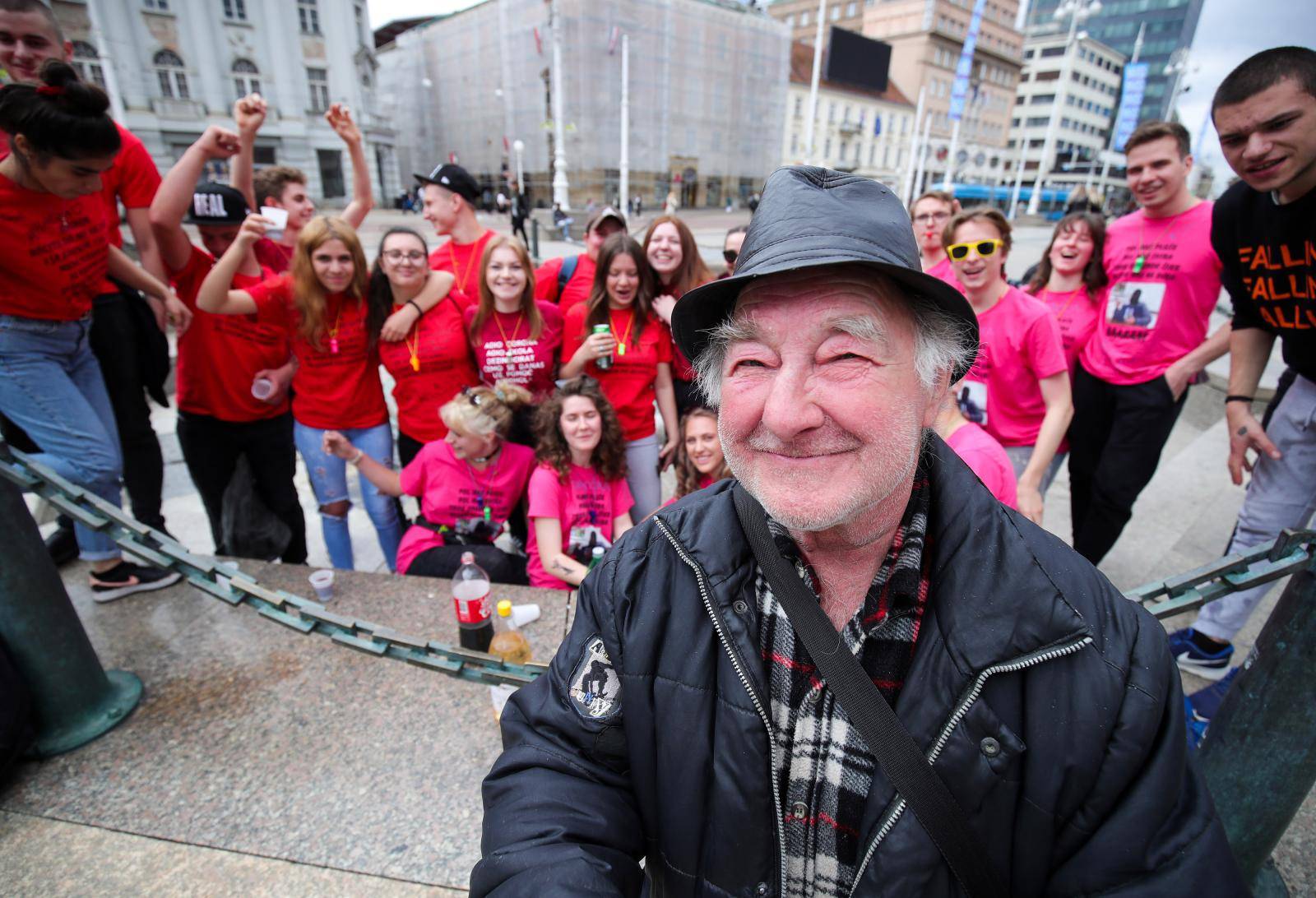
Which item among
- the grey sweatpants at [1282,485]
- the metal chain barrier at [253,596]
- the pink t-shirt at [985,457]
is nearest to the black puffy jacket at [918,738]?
the metal chain barrier at [253,596]

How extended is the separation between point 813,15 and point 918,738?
85639 mm

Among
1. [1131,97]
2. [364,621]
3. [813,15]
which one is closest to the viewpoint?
[364,621]

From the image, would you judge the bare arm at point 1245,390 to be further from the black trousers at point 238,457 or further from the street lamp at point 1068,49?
the street lamp at point 1068,49

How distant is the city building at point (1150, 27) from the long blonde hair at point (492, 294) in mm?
99518

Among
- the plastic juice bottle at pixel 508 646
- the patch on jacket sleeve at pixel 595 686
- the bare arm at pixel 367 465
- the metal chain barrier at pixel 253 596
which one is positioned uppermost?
the patch on jacket sleeve at pixel 595 686

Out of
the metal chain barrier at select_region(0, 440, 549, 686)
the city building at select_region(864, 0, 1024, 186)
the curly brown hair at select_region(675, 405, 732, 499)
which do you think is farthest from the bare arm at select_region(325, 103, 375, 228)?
the city building at select_region(864, 0, 1024, 186)

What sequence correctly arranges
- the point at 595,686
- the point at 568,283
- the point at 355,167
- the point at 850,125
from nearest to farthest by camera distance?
1. the point at 595,686
2. the point at 355,167
3. the point at 568,283
4. the point at 850,125

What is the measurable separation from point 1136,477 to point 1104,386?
509 mm

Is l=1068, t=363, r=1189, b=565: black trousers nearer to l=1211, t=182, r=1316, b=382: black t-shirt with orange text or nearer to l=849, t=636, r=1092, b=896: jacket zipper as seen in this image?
l=1211, t=182, r=1316, b=382: black t-shirt with orange text

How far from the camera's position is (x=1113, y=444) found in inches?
135

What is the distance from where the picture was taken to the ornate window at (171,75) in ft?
110

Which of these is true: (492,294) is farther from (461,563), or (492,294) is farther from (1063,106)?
(1063,106)

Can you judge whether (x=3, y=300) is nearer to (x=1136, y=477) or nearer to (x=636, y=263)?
(x=636, y=263)

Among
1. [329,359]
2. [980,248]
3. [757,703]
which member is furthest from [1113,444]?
[329,359]
